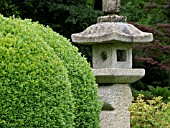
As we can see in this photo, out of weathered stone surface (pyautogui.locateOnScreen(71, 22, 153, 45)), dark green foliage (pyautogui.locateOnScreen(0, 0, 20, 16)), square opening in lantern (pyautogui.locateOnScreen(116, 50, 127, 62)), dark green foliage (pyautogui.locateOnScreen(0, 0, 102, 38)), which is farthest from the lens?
dark green foliage (pyautogui.locateOnScreen(0, 0, 20, 16))

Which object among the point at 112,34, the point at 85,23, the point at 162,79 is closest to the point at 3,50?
the point at 112,34

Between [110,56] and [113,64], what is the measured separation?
0.44 feet

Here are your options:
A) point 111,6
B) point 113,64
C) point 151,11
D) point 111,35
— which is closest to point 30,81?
point 111,35

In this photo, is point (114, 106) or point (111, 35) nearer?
point (111, 35)

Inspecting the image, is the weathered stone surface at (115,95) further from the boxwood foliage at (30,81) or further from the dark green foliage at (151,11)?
the dark green foliage at (151,11)

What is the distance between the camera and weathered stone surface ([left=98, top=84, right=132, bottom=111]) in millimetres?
7695

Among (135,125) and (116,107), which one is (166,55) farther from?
(116,107)

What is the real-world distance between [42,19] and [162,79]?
4.36m

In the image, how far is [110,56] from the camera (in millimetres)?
7738

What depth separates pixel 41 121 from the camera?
4.34 meters

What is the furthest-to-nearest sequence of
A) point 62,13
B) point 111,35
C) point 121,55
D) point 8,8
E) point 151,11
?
point 151,11, point 62,13, point 8,8, point 121,55, point 111,35

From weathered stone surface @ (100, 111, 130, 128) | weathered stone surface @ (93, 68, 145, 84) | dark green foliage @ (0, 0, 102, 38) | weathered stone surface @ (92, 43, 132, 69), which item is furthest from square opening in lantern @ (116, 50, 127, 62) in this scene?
dark green foliage @ (0, 0, 102, 38)

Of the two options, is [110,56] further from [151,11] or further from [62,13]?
[151,11]

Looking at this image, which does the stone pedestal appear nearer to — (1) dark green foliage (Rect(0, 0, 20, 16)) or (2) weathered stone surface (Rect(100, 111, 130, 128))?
(2) weathered stone surface (Rect(100, 111, 130, 128))
